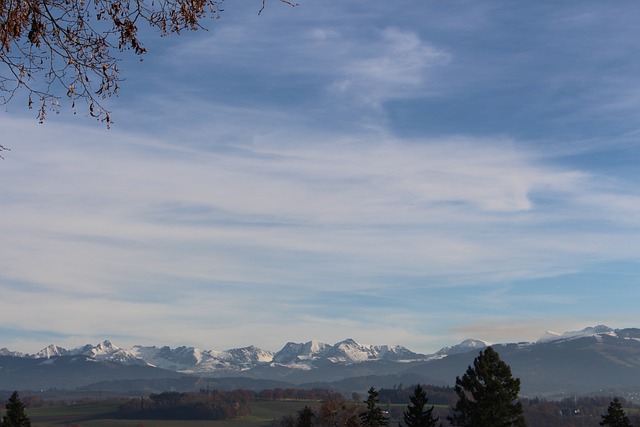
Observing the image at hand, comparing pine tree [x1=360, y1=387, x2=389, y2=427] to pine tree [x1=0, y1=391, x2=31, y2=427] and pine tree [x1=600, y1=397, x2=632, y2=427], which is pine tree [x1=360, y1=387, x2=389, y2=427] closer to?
pine tree [x1=600, y1=397, x2=632, y2=427]

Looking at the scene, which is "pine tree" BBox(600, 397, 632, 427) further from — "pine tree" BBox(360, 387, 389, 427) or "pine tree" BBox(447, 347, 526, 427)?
"pine tree" BBox(360, 387, 389, 427)

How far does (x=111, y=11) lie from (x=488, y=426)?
5759 centimetres

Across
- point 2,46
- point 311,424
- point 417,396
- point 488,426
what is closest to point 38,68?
point 2,46

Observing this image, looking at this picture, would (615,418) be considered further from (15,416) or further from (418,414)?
(15,416)

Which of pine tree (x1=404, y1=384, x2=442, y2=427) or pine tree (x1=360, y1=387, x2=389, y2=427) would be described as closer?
pine tree (x1=404, y1=384, x2=442, y2=427)

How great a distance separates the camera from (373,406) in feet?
267

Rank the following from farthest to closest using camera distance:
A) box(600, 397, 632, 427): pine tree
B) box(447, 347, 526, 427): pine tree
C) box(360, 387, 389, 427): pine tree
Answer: box(360, 387, 389, 427): pine tree
box(600, 397, 632, 427): pine tree
box(447, 347, 526, 427): pine tree

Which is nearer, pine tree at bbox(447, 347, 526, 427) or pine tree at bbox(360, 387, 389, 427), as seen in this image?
pine tree at bbox(447, 347, 526, 427)

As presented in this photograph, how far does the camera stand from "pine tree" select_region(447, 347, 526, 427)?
216ft

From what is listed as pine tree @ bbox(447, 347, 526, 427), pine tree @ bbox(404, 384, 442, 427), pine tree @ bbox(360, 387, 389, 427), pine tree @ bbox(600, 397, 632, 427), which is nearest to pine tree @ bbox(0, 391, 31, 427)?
pine tree @ bbox(360, 387, 389, 427)

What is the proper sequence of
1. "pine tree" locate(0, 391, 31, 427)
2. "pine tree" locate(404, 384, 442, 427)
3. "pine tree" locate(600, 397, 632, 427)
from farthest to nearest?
"pine tree" locate(0, 391, 31, 427) → "pine tree" locate(404, 384, 442, 427) → "pine tree" locate(600, 397, 632, 427)

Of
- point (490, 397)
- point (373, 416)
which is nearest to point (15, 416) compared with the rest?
point (373, 416)

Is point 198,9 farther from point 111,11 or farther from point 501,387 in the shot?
point 501,387

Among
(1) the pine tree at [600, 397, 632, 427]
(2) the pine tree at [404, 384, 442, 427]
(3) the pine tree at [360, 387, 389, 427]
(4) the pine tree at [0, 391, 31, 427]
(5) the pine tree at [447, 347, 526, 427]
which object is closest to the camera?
(5) the pine tree at [447, 347, 526, 427]
